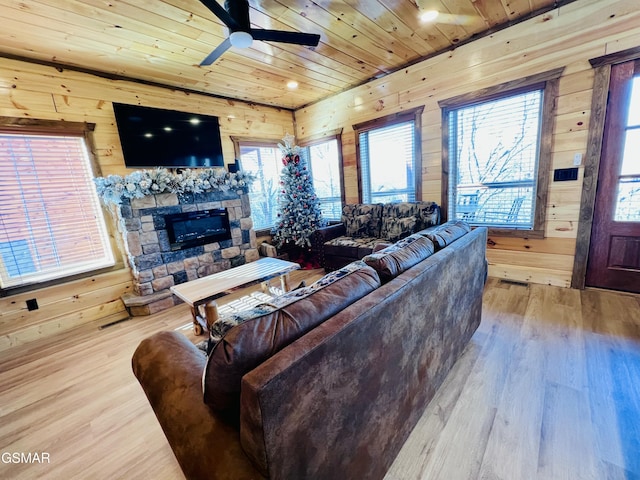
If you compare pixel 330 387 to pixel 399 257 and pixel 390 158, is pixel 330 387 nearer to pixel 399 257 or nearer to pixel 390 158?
pixel 399 257

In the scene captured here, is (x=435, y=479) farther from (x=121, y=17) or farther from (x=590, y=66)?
(x=121, y=17)

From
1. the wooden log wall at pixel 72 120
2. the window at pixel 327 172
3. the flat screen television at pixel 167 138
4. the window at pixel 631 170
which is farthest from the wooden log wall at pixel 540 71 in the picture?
the wooden log wall at pixel 72 120

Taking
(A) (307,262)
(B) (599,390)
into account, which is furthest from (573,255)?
(A) (307,262)

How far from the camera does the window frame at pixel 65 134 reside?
106 inches

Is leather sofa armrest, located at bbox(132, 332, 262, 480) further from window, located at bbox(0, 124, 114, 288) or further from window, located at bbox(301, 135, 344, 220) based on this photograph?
window, located at bbox(301, 135, 344, 220)

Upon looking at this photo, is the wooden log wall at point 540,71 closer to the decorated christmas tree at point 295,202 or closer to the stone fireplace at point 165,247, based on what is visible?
the decorated christmas tree at point 295,202

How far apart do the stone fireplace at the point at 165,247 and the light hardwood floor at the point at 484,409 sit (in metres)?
0.86

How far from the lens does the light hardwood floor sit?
1272 mm

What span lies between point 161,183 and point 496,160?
3951 millimetres

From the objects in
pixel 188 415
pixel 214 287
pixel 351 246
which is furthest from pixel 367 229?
pixel 188 415

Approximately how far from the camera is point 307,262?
182 inches

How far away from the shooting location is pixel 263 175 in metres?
4.88

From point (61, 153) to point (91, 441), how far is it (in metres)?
2.97

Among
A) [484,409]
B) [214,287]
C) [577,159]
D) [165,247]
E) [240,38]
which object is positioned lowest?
[484,409]
